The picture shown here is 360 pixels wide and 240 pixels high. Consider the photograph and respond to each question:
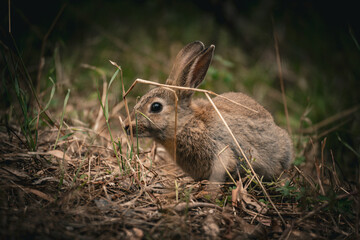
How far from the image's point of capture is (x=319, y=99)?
6.24m

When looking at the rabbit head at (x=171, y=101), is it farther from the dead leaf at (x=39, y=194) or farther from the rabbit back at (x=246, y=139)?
the dead leaf at (x=39, y=194)

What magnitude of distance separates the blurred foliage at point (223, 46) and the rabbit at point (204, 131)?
910 mm

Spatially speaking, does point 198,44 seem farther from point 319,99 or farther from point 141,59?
point 319,99

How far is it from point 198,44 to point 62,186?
241 centimetres

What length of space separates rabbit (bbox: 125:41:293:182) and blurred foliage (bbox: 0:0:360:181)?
91 centimetres

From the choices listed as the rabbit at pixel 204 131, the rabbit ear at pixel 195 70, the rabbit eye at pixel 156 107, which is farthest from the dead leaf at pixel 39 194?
the rabbit ear at pixel 195 70

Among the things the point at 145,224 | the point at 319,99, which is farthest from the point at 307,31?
the point at 145,224

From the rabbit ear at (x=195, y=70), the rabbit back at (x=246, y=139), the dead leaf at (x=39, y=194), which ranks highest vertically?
the rabbit ear at (x=195, y=70)

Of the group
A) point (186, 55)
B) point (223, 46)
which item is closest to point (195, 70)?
point (186, 55)

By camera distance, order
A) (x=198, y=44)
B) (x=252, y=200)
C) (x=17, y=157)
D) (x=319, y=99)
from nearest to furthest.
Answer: (x=17, y=157) < (x=252, y=200) < (x=198, y=44) < (x=319, y=99)

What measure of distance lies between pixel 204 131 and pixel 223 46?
4.61 meters

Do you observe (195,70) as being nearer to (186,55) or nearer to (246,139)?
(186,55)

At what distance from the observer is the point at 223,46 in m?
7.68

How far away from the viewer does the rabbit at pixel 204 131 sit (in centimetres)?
352
